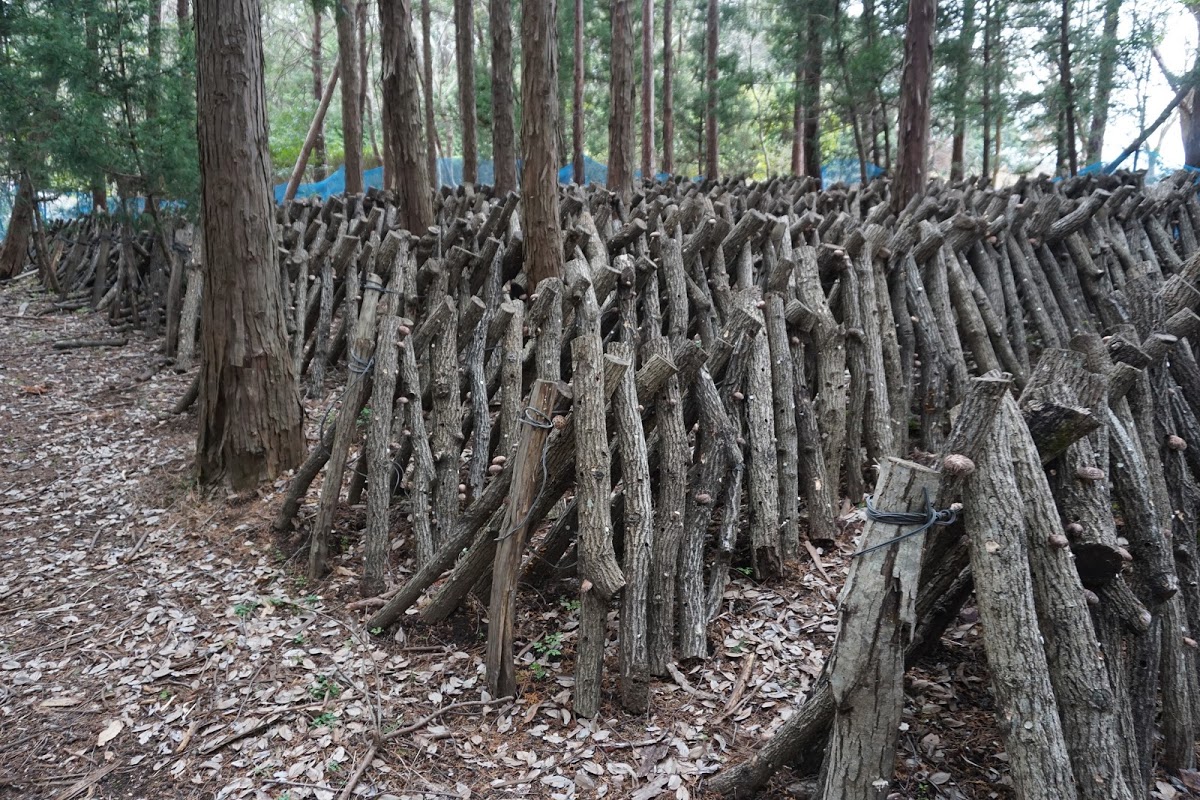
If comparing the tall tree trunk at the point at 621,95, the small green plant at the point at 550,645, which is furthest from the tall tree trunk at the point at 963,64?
the small green plant at the point at 550,645

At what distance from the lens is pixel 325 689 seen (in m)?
3.22

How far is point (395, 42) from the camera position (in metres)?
7.68

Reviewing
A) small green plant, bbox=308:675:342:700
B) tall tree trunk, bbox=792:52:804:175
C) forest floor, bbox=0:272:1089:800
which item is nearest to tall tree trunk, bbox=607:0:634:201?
tall tree trunk, bbox=792:52:804:175

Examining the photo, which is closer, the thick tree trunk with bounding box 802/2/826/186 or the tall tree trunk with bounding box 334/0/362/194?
the tall tree trunk with bounding box 334/0/362/194

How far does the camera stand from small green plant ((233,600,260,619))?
12.3ft

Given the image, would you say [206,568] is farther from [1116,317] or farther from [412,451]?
[1116,317]

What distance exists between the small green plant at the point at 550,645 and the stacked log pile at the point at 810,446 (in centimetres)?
→ 24

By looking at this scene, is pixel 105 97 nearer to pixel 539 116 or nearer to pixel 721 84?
pixel 539 116

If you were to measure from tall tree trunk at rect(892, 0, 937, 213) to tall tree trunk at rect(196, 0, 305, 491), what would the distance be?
23.7 feet

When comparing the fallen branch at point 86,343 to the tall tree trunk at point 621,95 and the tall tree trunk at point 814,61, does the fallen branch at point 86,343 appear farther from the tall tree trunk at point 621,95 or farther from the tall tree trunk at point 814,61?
the tall tree trunk at point 814,61

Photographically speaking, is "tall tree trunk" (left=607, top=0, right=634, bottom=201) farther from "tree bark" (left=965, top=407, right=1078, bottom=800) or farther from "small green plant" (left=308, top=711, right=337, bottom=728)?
"tree bark" (left=965, top=407, right=1078, bottom=800)

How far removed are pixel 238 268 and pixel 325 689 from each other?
9.06ft

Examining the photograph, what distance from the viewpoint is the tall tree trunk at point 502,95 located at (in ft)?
27.3

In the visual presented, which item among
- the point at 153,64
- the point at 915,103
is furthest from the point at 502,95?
the point at 915,103
